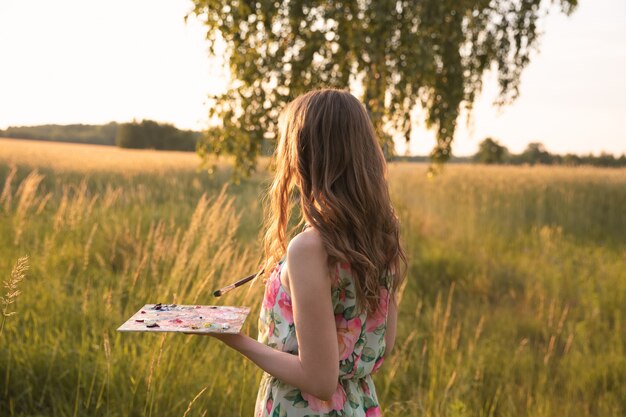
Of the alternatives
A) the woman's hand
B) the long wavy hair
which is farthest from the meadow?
the long wavy hair

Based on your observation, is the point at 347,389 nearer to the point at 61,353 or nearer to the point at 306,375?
the point at 306,375

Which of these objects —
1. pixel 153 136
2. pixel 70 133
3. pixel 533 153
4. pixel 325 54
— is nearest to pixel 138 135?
pixel 153 136

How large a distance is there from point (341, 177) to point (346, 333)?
39cm

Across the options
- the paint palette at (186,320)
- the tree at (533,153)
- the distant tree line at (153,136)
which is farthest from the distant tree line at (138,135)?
the paint palette at (186,320)

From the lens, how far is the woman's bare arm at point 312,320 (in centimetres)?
122

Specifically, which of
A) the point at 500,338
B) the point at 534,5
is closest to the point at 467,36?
the point at 534,5

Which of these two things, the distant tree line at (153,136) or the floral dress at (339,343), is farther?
the distant tree line at (153,136)

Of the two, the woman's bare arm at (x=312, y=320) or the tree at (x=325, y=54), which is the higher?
the tree at (x=325, y=54)

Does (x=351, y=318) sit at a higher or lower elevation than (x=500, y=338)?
higher

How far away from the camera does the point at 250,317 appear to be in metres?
3.06

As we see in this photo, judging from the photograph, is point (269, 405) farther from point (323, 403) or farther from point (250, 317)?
point (250, 317)

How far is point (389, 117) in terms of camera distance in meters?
5.08

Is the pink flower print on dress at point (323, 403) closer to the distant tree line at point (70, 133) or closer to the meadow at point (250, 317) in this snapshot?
the meadow at point (250, 317)

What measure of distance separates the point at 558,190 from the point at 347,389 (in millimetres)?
10770
